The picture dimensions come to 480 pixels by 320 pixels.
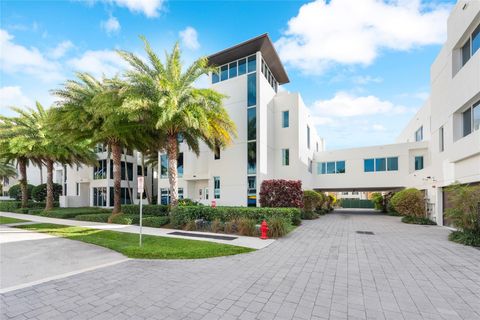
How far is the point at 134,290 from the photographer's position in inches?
206

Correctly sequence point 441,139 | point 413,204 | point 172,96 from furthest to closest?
point 413,204, point 441,139, point 172,96

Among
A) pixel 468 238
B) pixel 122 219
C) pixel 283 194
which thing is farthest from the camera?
pixel 283 194

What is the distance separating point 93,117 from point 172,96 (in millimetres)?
6646

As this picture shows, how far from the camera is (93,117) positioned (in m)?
16.6

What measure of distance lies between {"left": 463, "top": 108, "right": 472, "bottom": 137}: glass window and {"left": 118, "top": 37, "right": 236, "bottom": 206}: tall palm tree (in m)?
13.3

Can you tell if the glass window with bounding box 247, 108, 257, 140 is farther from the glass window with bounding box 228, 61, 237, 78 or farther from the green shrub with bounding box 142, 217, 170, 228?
the green shrub with bounding box 142, 217, 170, 228

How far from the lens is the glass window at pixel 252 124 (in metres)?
22.0

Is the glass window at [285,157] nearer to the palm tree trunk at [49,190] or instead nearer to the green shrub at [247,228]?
the green shrub at [247,228]

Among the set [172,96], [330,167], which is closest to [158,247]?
[172,96]

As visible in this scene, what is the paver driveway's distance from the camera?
4332 mm

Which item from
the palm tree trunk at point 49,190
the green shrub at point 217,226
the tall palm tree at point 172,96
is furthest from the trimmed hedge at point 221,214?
the palm tree trunk at point 49,190

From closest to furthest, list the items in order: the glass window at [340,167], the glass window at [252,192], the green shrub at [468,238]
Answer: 1. the green shrub at [468,238]
2. the glass window at [252,192]
3. the glass window at [340,167]

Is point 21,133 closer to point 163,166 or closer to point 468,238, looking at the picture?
point 163,166

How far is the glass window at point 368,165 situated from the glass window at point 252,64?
1531 cm
